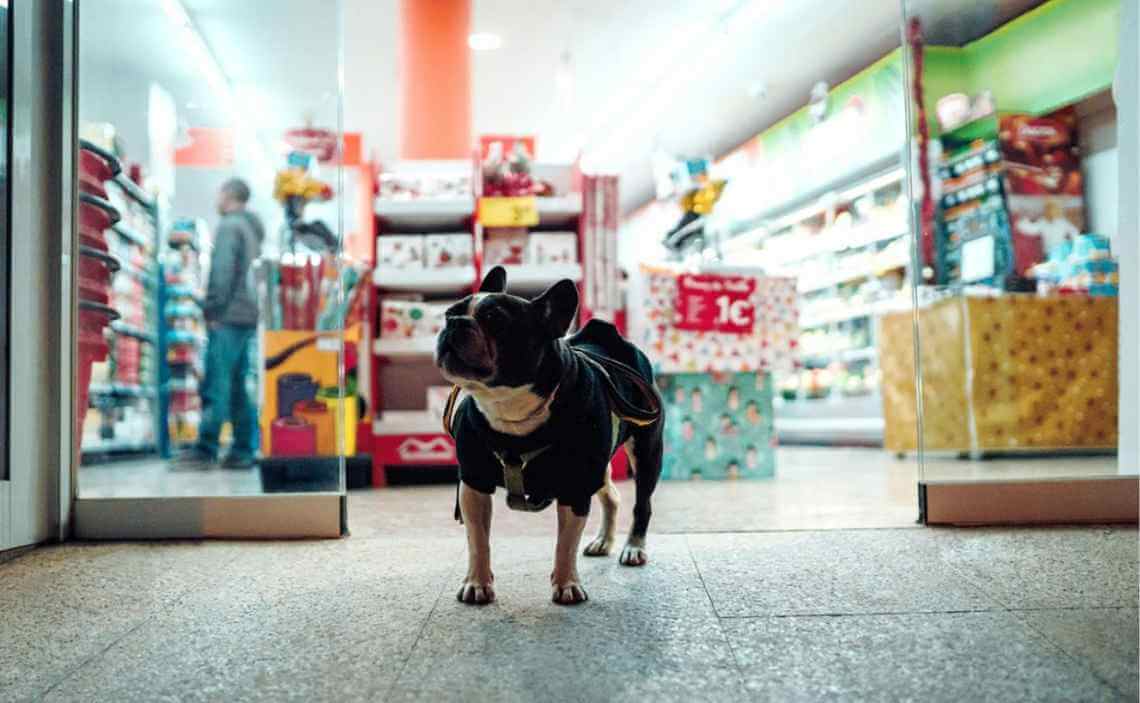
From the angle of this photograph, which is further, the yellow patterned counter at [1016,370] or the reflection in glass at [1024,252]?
the yellow patterned counter at [1016,370]

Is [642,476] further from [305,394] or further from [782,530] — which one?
[305,394]

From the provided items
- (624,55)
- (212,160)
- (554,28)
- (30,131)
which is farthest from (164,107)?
(30,131)

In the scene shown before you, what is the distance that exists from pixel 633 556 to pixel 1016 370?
3.84 m

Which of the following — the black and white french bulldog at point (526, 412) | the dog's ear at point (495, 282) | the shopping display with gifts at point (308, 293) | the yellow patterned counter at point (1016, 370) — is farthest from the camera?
the yellow patterned counter at point (1016, 370)

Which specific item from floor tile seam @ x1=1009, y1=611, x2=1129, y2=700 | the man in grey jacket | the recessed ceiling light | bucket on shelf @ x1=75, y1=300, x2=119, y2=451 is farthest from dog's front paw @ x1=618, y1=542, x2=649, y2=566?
the recessed ceiling light

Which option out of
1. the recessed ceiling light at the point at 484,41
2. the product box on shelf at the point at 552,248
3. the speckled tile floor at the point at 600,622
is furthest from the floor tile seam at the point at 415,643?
the recessed ceiling light at the point at 484,41

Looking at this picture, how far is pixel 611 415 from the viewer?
1911 mm

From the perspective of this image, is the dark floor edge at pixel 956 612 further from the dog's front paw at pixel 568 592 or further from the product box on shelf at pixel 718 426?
the product box on shelf at pixel 718 426

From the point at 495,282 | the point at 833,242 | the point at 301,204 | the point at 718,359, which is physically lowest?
the point at 718,359

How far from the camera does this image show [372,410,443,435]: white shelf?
4.66 metres

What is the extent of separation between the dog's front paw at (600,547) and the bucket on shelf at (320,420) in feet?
8.05

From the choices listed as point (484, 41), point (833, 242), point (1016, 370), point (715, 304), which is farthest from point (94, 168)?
point (833, 242)

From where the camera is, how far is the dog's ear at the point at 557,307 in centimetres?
171

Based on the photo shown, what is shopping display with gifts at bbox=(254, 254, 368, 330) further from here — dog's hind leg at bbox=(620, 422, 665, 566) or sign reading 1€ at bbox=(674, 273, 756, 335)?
dog's hind leg at bbox=(620, 422, 665, 566)
